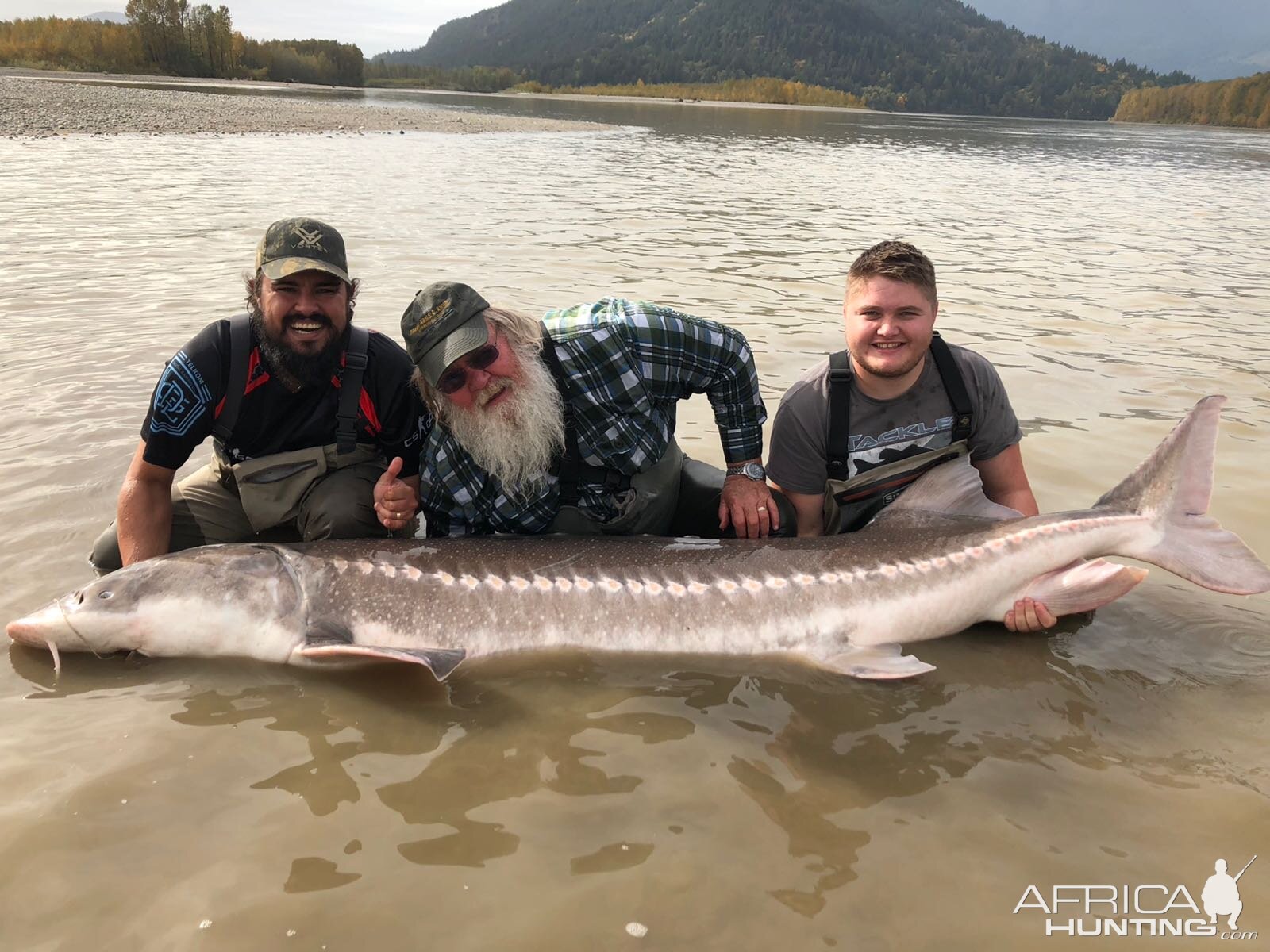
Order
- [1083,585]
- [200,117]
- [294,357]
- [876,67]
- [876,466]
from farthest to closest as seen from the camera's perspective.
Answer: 1. [876,67]
2. [200,117]
3. [876,466]
4. [294,357]
5. [1083,585]

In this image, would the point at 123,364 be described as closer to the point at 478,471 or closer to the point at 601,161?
the point at 478,471

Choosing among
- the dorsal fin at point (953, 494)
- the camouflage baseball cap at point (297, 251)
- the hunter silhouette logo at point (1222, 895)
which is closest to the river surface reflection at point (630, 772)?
the hunter silhouette logo at point (1222, 895)

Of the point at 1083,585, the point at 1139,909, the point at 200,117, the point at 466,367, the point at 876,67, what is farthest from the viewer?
the point at 876,67

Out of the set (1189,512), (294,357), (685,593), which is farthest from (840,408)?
(294,357)

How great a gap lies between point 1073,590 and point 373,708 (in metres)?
2.73

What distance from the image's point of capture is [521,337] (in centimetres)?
378

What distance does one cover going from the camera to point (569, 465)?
13.7 ft

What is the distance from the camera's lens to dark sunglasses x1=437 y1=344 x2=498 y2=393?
3609 mm

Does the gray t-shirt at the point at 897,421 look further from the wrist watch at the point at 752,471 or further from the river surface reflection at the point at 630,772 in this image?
the river surface reflection at the point at 630,772

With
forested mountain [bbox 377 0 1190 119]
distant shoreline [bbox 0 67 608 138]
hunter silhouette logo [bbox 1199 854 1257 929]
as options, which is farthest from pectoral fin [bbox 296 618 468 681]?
forested mountain [bbox 377 0 1190 119]

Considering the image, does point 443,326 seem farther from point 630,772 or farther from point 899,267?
point 899,267

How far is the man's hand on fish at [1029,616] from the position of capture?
3.53 metres

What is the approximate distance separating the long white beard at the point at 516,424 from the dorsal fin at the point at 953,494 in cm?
162

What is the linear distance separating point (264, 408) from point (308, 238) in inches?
32.6
